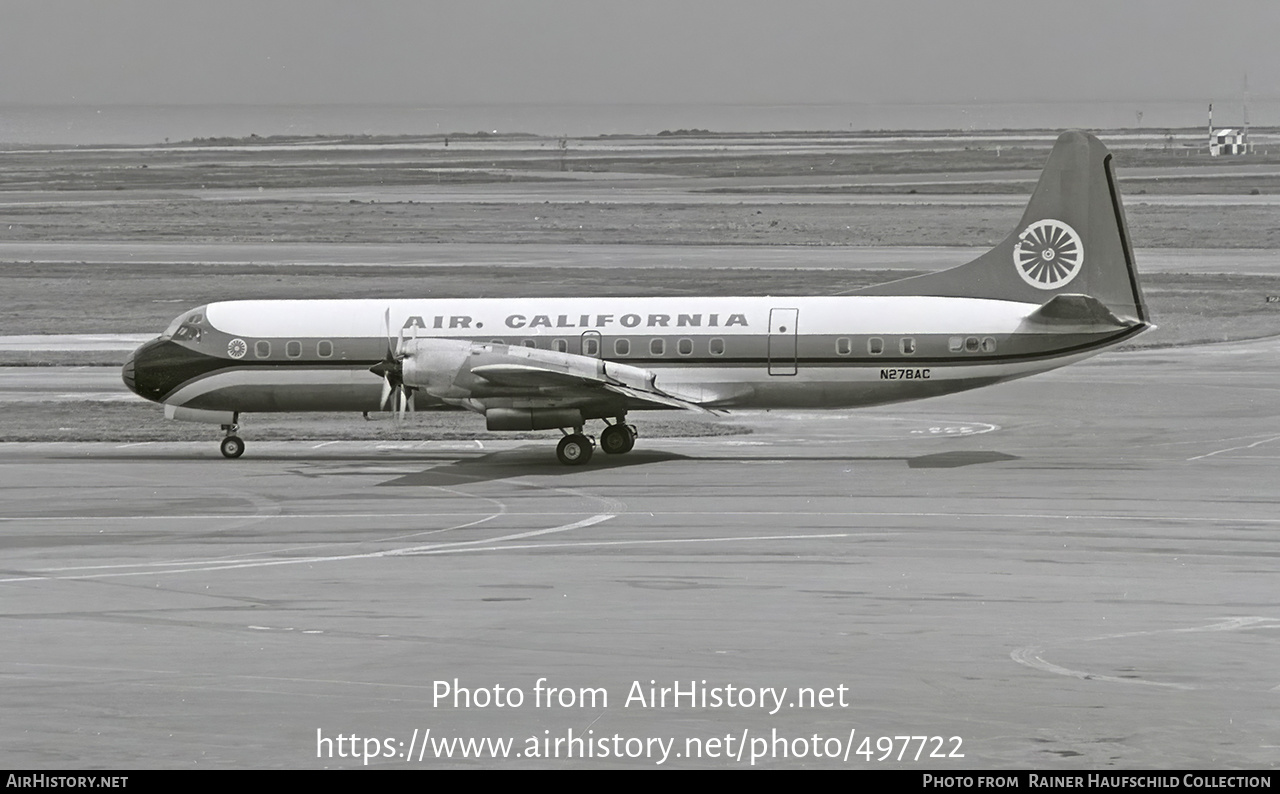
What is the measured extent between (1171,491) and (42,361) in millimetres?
37451

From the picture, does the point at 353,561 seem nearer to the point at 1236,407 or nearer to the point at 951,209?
the point at 1236,407

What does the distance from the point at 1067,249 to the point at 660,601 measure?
1814cm

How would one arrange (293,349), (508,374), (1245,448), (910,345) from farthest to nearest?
(293,349), (1245,448), (910,345), (508,374)

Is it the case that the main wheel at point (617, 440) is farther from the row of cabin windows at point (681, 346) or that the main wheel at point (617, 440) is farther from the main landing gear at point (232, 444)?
the main landing gear at point (232, 444)

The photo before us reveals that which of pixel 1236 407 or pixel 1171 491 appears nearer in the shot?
pixel 1171 491

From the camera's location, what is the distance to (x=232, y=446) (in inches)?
1491

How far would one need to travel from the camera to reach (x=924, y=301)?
36125 mm

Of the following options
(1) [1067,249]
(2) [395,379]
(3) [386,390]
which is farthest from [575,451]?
(1) [1067,249]

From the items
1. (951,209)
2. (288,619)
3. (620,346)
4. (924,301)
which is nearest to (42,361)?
(620,346)

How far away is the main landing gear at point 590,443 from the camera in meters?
35.6

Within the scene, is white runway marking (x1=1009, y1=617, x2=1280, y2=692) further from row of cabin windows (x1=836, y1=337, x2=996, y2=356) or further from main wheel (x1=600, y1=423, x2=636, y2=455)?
main wheel (x1=600, y1=423, x2=636, y2=455)

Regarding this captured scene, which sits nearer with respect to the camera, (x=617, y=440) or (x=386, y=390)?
(x=386, y=390)

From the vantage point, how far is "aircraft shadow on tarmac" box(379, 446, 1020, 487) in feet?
114

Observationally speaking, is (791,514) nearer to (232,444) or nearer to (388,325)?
(388,325)
